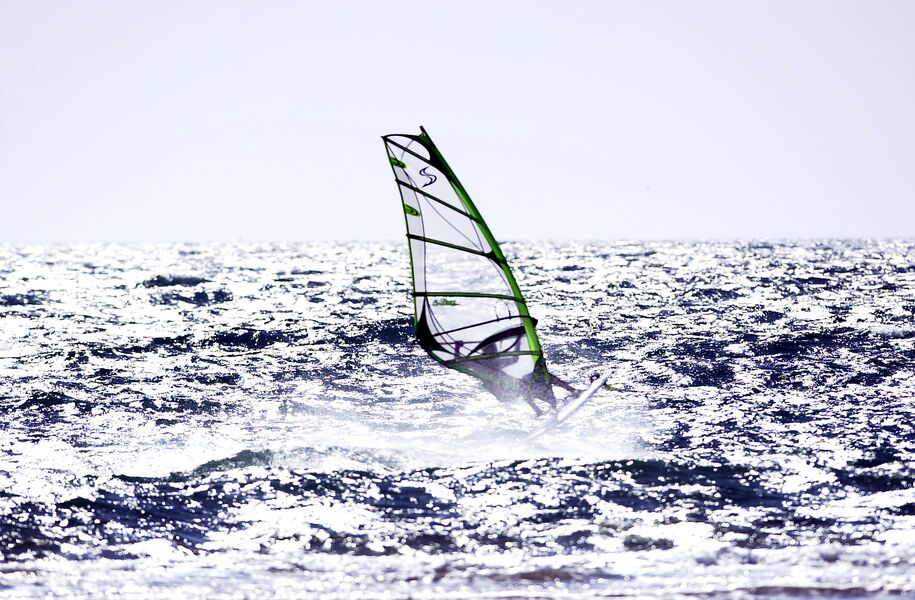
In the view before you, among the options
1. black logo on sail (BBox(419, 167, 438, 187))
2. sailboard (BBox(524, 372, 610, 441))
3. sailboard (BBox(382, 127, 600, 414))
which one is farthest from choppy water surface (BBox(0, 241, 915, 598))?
black logo on sail (BBox(419, 167, 438, 187))

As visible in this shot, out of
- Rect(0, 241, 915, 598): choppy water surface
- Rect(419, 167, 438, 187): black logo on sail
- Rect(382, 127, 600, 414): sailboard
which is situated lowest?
Rect(0, 241, 915, 598): choppy water surface

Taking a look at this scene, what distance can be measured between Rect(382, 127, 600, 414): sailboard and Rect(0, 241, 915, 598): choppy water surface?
107cm

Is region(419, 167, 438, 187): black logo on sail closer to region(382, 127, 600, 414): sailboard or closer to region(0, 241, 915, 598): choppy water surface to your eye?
region(382, 127, 600, 414): sailboard

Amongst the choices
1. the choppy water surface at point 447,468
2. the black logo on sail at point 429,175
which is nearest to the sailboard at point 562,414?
the choppy water surface at point 447,468

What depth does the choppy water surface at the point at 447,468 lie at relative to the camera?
9117mm

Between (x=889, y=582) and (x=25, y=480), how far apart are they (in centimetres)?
974

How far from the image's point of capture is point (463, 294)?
14438mm

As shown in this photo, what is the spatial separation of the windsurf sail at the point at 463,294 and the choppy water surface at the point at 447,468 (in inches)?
42.6

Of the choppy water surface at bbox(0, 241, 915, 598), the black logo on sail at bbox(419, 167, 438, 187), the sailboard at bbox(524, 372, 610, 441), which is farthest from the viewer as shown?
the sailboard at bbox(524, 372, 610, 441)

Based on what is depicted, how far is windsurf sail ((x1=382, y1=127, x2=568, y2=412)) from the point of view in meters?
14.0

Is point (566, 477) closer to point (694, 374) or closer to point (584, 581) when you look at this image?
point (584, 581)

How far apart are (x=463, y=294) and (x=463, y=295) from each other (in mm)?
15

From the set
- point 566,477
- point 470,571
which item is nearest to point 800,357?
point 566,477

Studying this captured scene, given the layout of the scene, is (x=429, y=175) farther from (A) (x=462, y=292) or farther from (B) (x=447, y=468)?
(B) (x=447, y=468)
